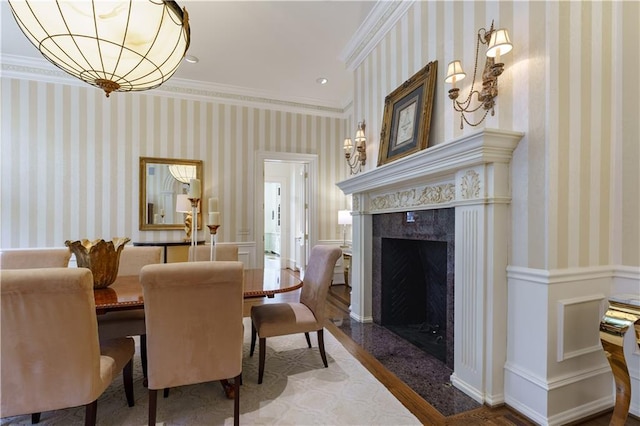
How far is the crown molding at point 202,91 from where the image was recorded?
3.89 m

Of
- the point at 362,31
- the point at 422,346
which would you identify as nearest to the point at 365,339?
the point at 422,346

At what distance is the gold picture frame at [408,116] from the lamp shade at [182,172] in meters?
2.96

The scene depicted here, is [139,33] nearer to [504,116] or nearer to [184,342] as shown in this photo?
[184,342]

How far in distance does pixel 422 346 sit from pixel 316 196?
10.2 ft

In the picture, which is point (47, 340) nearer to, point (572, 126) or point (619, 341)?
point (619, 341)

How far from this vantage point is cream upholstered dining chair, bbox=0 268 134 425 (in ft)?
4.18

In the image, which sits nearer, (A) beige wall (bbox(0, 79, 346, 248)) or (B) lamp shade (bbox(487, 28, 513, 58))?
(B) lamp shade (bbox(487, 28, 513, 58))

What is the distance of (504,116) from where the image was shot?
6.25ft

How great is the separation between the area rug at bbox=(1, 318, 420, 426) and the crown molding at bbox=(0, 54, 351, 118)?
3.80 m

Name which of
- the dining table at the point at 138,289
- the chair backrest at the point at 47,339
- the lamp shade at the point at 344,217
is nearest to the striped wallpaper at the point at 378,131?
the lamp shade at the point at 344,217

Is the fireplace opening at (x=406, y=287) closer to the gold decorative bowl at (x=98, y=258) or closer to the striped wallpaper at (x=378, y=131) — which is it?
the striped wallpaper at (x=378, y=131)

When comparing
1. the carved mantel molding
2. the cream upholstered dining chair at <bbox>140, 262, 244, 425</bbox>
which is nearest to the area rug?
the cream upholstered dining chair at <bbox>140, 262, 244, 425</bbox>

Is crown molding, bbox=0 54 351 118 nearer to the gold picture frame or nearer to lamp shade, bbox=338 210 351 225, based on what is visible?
lamp shade, bbox=338 210 351 225

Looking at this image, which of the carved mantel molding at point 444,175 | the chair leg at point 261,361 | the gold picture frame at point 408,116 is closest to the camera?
the carved mantel molding at point 444,175
